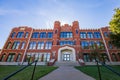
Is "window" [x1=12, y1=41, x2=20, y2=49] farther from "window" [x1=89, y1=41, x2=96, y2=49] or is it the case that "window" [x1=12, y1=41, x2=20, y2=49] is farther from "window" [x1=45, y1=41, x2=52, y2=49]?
"window" [x1=89, y1=41, x2=96, y2=49]

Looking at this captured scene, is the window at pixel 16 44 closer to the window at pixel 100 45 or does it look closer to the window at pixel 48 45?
the window at pixel 48 45

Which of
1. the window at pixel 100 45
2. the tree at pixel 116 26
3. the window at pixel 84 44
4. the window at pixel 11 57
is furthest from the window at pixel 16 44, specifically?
the tree at pixel 116 26

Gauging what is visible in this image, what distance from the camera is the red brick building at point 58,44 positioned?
88.5 ft

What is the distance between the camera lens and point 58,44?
1155 inches

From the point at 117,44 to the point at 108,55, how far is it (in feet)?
40.7

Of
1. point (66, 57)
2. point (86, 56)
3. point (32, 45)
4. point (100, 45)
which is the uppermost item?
point (100, 45)

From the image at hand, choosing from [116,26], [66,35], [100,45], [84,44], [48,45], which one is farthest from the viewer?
[66,35]

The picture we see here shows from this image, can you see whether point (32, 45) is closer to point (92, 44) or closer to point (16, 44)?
point (16, 44)

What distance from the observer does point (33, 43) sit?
30172mm

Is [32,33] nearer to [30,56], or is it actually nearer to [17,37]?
[17,37]

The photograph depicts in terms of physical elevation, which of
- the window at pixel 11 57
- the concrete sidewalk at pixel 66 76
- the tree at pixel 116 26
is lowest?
the concrete sidewalk at pixel 66 76

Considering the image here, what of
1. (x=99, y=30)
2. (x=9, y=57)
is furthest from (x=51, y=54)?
(x=99, y=30)

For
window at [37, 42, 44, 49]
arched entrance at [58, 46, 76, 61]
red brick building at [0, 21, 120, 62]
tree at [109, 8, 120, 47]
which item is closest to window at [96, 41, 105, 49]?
red brick building at [0, 21, 120, 62]

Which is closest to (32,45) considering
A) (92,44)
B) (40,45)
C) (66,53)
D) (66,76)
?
(40,45)
